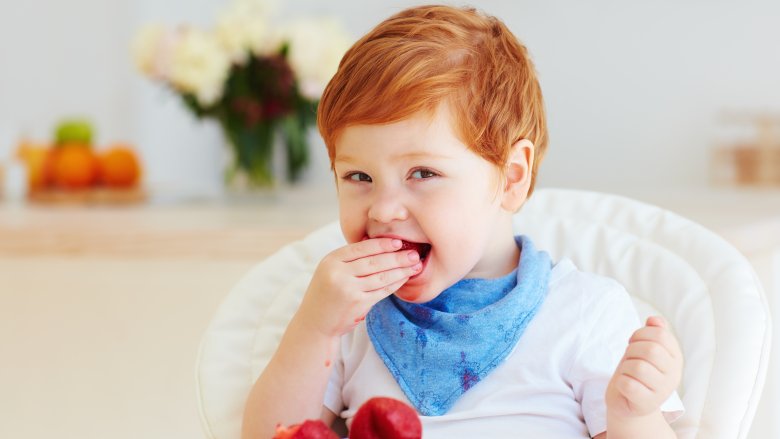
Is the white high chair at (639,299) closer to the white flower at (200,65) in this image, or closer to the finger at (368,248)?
the finger at (368,248)

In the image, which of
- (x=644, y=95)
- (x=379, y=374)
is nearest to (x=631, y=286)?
(x=379, y=374)

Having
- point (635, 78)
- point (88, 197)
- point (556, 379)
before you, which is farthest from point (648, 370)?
point (635, 78)

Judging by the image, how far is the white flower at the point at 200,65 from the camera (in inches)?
89.4

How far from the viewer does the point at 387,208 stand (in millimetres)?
952

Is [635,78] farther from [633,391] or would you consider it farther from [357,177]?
[633,391]

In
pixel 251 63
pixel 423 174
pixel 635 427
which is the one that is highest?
pixel 251 63

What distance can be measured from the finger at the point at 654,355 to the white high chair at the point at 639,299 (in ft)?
0.66

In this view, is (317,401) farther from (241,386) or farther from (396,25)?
(396,25)

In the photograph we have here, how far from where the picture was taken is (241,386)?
45.1 inches

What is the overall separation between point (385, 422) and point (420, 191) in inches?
11.8

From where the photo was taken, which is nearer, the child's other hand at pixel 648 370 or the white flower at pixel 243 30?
the child's other hand at pixel 648 370

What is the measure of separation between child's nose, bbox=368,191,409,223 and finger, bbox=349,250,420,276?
4 centimetres

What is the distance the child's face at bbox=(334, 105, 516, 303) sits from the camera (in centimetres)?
96

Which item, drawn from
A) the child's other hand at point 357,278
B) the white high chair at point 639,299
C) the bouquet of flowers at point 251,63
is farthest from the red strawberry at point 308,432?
the bouquet of flowers at point 251,63
